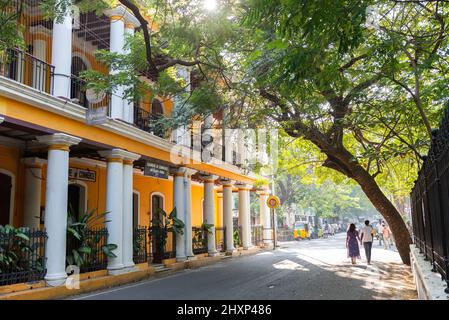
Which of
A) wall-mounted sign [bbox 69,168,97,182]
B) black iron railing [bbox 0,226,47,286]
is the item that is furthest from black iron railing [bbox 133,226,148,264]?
black iron railing [bbox 0,226,47,286]

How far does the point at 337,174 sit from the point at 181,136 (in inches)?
336

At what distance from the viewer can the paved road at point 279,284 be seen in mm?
9305

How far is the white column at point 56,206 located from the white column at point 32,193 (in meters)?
2.71

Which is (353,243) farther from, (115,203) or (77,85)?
(77,85)

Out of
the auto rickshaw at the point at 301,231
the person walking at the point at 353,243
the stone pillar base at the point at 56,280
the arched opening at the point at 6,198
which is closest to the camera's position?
the stone pillar base at the point at 56,280

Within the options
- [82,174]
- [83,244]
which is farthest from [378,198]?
[82,174]

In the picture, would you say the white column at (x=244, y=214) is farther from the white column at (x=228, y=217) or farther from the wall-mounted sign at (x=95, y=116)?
the wall-mounted sign at (x=95, y=116)

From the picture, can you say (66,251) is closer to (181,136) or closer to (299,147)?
(181,136)

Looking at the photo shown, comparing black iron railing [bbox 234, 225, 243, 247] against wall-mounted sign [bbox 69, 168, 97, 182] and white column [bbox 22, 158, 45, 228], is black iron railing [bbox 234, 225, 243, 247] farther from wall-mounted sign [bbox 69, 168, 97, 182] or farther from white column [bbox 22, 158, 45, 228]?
white column [bbox 22, 158, 45, 228]

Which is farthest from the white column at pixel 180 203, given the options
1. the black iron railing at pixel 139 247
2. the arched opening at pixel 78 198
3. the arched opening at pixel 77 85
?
the arched opening at pixel 77 85

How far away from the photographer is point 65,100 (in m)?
10.3

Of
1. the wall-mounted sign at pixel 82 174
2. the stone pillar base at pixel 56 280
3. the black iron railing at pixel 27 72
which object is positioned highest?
the black iron railing at pixel 27 72

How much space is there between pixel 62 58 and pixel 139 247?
6.11 m
